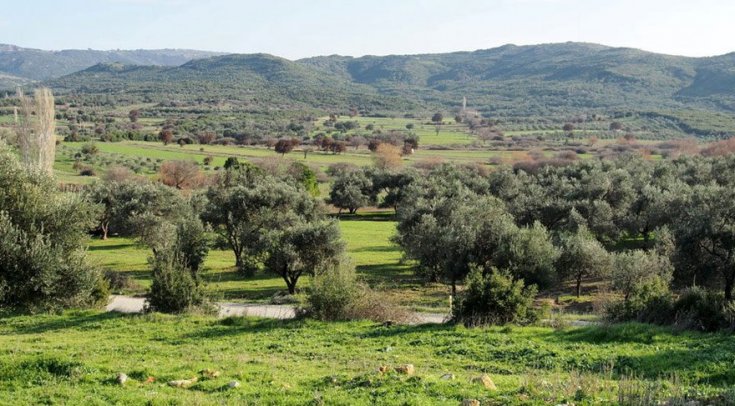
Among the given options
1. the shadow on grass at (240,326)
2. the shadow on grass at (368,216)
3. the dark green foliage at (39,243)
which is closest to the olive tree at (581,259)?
the shadow on grass at (240,326)

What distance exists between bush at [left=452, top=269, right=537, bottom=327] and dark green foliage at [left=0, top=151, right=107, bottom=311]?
14.1 meters

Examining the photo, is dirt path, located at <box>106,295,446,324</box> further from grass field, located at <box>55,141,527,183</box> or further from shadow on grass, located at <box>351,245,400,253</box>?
grass field, located at <box>55,141,527,183</box>

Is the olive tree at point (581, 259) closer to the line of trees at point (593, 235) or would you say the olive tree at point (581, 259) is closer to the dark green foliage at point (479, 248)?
the line of trees at point (593, 235)

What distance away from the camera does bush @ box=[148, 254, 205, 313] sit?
2553 cm

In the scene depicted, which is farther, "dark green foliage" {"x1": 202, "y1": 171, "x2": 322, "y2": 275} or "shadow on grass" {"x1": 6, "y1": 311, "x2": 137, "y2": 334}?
"dark green foliage" {"x1": 202, "y1": 171, "x2": 322, "y2": 275}

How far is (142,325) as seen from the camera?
75.4ft

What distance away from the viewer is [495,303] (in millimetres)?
22562

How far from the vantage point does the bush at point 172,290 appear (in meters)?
25.5

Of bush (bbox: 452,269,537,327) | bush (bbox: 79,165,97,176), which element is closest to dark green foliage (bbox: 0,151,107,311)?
bush (bbox: 452,269,537,327)

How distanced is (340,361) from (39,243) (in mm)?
11694

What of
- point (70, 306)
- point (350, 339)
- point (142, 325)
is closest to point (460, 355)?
point (350, 339)

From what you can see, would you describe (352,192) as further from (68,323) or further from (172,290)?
(68,323)

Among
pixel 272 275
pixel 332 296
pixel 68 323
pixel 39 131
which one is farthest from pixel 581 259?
pixel 39 131

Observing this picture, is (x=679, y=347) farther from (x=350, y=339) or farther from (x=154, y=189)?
(x=154, y=189)
